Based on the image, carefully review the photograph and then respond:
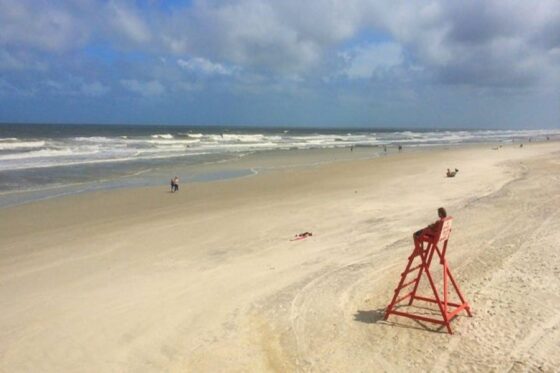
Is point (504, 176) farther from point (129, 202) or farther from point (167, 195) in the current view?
point (129, 202)

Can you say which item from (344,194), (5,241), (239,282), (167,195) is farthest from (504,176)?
(5,241)

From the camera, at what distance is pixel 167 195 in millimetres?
19406

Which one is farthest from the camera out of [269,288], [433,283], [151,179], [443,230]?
[151,179]

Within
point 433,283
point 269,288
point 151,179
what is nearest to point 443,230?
point 433,283

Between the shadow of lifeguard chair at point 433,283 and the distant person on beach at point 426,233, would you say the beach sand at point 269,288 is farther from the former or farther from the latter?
the distant person on beach at point 426,233

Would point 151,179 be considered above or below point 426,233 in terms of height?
below

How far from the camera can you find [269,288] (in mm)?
7891

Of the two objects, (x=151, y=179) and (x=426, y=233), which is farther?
(x=151, y=179)

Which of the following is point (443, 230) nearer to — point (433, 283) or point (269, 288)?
point (433, 283)

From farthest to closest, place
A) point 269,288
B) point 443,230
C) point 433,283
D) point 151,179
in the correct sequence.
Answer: point 151,179 → point 269,288 → point 433,283 → point 443,230

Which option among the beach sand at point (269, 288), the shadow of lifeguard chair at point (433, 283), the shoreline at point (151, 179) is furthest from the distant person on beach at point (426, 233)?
the shoreline at point (151, 179)

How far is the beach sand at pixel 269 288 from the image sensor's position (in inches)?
225

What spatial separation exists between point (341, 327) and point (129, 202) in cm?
1302

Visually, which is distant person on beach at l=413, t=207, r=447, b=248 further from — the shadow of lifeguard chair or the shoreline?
the shoreline
